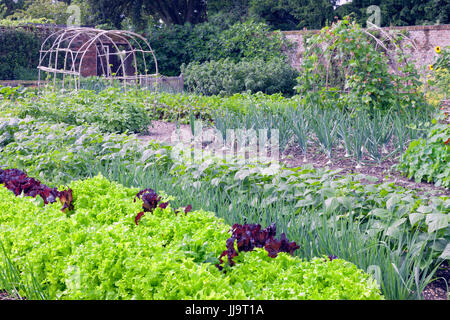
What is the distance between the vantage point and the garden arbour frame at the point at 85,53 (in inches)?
372

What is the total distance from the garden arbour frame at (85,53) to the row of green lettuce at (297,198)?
479 cm

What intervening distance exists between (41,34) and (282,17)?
11910 mm

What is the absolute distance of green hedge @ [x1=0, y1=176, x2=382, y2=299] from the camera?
1485 mm

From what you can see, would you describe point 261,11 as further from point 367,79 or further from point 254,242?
point 254,242

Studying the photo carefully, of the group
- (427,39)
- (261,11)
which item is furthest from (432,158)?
(261,11)

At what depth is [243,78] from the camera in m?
11.5

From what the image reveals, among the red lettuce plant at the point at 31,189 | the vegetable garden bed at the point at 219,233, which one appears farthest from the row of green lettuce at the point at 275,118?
the red lettuce plant at the point at 31,189

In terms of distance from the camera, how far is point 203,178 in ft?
10.9

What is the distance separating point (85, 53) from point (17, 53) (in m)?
3.14

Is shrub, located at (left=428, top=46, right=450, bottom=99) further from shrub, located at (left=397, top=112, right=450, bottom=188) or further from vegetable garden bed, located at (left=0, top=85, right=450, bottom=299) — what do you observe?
vegetable garden bed, located at (left=0, top=85, right=450, bottom=299)

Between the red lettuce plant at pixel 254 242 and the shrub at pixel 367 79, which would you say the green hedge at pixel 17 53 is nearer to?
the shrub at pixel 367 79

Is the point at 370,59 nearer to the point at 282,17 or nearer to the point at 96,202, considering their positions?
the point at 96,202

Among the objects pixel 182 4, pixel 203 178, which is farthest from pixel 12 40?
pixel 203 178

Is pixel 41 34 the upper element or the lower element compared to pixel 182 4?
lower
